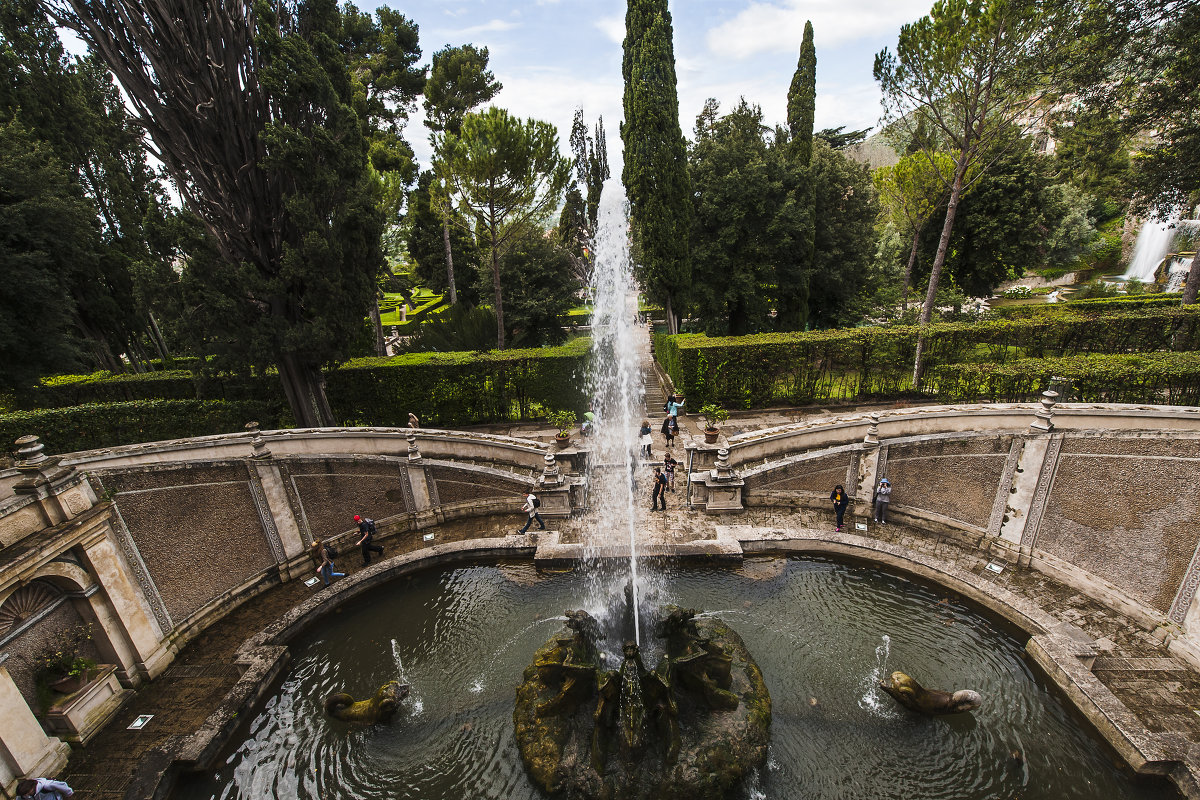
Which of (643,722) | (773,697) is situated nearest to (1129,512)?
(773,697)

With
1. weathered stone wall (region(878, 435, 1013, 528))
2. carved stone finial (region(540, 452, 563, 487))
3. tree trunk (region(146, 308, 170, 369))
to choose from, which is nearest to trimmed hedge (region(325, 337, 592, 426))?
carved stone finial (region(540, 452, 563, 487))

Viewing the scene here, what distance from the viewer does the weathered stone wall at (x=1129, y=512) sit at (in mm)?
8625

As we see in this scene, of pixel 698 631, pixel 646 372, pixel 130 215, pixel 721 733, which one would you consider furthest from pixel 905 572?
pixel 130 215

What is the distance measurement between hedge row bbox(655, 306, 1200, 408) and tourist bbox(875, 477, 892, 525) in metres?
7.74

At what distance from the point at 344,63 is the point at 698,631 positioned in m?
17.8

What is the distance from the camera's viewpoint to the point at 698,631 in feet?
27.1

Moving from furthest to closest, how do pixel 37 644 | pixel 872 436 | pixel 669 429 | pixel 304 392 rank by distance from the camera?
pixel 669 429
pixel 304 392
pixel 872 436
pixel 37 644

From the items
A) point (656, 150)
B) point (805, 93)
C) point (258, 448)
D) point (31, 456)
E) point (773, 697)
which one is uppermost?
point (805, 93)

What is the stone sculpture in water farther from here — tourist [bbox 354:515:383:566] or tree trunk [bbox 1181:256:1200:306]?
tree trunk [bbox 1181:256:1200:306]

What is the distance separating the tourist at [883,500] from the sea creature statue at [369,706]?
11.5m

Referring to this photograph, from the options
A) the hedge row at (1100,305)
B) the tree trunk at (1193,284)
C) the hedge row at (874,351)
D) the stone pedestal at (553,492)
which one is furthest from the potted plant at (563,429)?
the tree trunk at (1193,284)

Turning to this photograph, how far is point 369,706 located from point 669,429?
11596 mm

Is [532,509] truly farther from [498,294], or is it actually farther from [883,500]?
[498,294]

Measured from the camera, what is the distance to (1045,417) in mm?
10266
